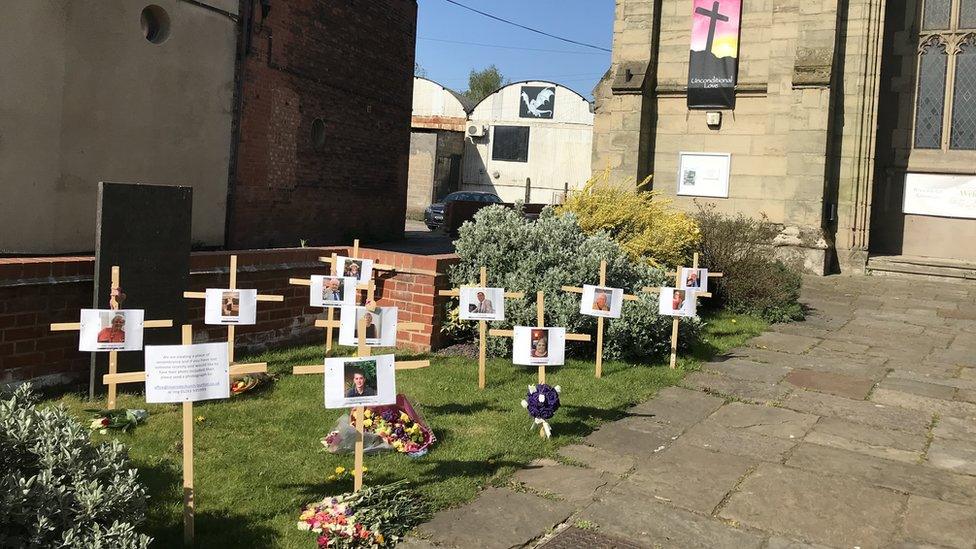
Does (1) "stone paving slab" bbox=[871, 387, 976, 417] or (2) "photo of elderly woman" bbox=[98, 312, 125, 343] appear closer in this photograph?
(2) "photo of elderly woman" bbox=[98, 312, 125, 343]

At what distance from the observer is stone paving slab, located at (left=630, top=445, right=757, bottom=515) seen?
5000mm

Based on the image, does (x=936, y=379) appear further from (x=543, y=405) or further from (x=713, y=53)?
(x=713, y=53)

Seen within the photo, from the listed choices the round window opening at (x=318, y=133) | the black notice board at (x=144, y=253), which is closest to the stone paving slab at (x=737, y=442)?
the black notice board at (x=144, y=253)

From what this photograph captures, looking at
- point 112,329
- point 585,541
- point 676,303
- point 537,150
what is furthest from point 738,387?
point 537,150

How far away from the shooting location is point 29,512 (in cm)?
315

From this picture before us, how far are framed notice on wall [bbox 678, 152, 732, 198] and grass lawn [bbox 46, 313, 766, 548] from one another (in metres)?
10.6

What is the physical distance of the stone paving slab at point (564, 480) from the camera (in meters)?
5.00

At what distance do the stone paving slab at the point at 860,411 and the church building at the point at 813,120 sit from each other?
31.7ft

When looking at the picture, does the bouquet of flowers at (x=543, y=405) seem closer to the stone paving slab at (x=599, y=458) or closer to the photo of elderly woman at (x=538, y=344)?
the stone paving slab at (x=599, y=458)

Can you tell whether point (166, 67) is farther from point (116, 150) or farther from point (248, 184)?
point (248, 184)

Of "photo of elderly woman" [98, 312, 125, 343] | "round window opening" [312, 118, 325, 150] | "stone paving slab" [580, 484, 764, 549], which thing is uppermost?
"round window opening" [312, 118, 325, 150]

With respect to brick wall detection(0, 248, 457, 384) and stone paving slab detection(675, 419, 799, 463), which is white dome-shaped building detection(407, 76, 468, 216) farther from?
stone paving slab detection(675, 419, 799, 463)

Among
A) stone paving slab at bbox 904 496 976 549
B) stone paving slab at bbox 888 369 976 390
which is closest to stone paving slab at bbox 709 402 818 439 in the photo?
stone paving slab at bbox 904 496 976 549

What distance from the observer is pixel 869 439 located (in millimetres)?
6422
